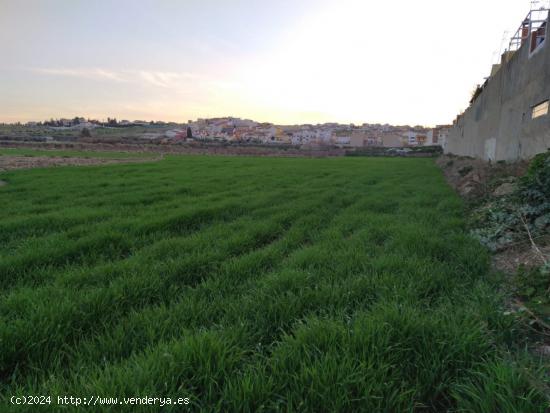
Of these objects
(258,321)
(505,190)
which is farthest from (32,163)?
(505,190)

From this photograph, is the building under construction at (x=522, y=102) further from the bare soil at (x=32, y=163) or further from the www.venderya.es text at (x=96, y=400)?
the bare soil at (x=32, y=163)

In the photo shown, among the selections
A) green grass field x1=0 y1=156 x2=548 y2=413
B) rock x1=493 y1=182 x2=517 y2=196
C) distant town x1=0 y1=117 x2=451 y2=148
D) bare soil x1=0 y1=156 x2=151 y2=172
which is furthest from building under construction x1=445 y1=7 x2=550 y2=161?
distant town x1=0 y1=117 x2=451 y2=148

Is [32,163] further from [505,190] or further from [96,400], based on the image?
[505,190]

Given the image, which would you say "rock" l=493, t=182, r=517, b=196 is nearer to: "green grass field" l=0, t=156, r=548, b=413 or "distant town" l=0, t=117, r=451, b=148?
"green grass field" l=0, t=156, r=548, b=413

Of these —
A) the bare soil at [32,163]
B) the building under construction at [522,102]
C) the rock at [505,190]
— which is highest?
the building under construction at [522,102]

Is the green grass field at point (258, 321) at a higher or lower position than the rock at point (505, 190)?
lower

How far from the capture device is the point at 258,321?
2.20 m

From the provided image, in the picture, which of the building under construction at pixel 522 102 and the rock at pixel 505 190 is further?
the building under construction at pixel 522 102

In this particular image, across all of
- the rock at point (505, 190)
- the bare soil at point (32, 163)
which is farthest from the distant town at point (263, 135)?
the rock at point (505, 190)

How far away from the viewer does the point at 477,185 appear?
25.6 feet

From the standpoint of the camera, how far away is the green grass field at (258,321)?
1.48 metres

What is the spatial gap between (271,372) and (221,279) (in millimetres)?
1426

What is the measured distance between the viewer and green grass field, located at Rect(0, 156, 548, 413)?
1.48 metres

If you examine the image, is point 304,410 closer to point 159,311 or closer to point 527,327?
point 159,311
